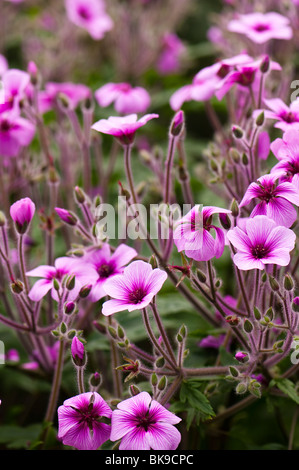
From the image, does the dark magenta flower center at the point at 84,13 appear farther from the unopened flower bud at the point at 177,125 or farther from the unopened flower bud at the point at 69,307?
the unopened flower bud at the point at 69,307

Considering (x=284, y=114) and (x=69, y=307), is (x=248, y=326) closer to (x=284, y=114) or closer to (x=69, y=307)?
(x=69, y=307)

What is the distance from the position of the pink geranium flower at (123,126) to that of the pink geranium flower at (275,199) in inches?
7.8

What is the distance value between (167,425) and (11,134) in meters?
0.61

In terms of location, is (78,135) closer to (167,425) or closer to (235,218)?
(235,218)

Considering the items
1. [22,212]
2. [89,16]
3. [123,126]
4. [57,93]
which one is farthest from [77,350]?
[89,16]

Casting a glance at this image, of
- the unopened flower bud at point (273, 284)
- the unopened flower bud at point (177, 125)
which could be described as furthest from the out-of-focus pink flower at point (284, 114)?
the unopened flower bud at point (273, 284)

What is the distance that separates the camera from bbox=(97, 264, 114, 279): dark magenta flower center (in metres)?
0.79

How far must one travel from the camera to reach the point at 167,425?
65cm

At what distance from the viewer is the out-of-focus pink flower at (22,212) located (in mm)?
777

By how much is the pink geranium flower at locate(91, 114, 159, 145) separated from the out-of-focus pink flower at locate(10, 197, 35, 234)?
14cm

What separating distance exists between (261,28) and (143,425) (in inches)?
31.0

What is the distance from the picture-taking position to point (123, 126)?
814 millimetres
